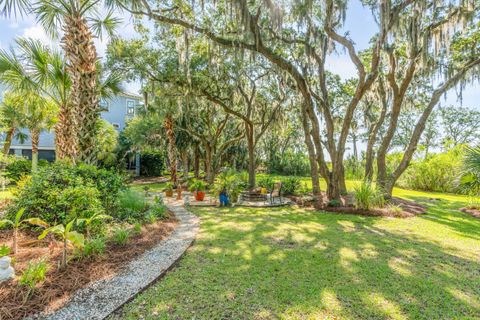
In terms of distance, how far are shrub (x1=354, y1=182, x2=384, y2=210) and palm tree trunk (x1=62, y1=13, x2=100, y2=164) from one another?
8.59 metres

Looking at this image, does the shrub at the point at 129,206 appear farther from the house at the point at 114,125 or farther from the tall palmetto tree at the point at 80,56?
the house at the point at 114,125

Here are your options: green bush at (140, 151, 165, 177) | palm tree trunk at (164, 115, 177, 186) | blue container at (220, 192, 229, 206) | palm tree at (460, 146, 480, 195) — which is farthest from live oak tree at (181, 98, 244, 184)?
palm tree at (460, 146, 480, 195)

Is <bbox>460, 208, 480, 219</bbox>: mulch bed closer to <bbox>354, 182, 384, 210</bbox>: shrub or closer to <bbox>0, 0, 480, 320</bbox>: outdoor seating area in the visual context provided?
<bbox>0, 0, 480, 320</bbox>: outdoor seating area

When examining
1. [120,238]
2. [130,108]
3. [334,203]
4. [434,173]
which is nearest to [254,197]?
[334,203]

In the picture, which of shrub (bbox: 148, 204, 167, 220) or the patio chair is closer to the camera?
shrub (bbox: 148, 204, 167, 220)

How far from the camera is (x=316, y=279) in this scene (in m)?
3.40

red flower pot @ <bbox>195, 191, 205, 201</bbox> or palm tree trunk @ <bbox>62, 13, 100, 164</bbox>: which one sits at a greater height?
palm tree trunk @ <bbox>62, 13, 100, 164</bbox>

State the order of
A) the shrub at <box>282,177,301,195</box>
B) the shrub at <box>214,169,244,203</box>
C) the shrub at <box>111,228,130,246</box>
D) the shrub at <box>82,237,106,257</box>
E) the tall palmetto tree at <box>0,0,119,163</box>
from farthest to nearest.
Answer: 1. the shrub at <box>282,177,301,195</box>
2. the shrub at <box>214,169,244,203</box>
3. the tall palmetto tree at <box>0,0,119,163</box>
4. the shrub at <box>111,228,130,246</box>
5. the shrub at <box>82,237,106,257</box>

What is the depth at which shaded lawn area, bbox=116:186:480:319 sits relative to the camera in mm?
2688

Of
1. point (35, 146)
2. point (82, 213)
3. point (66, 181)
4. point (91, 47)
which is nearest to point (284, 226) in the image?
point (82, 213)

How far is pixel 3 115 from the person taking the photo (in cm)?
1212

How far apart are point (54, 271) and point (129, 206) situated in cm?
296

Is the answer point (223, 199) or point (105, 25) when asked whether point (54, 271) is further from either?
point (105, 25)

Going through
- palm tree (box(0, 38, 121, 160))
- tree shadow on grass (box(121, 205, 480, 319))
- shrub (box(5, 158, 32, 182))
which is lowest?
tree shadow on grass (box(121, 205, 480, 319))
